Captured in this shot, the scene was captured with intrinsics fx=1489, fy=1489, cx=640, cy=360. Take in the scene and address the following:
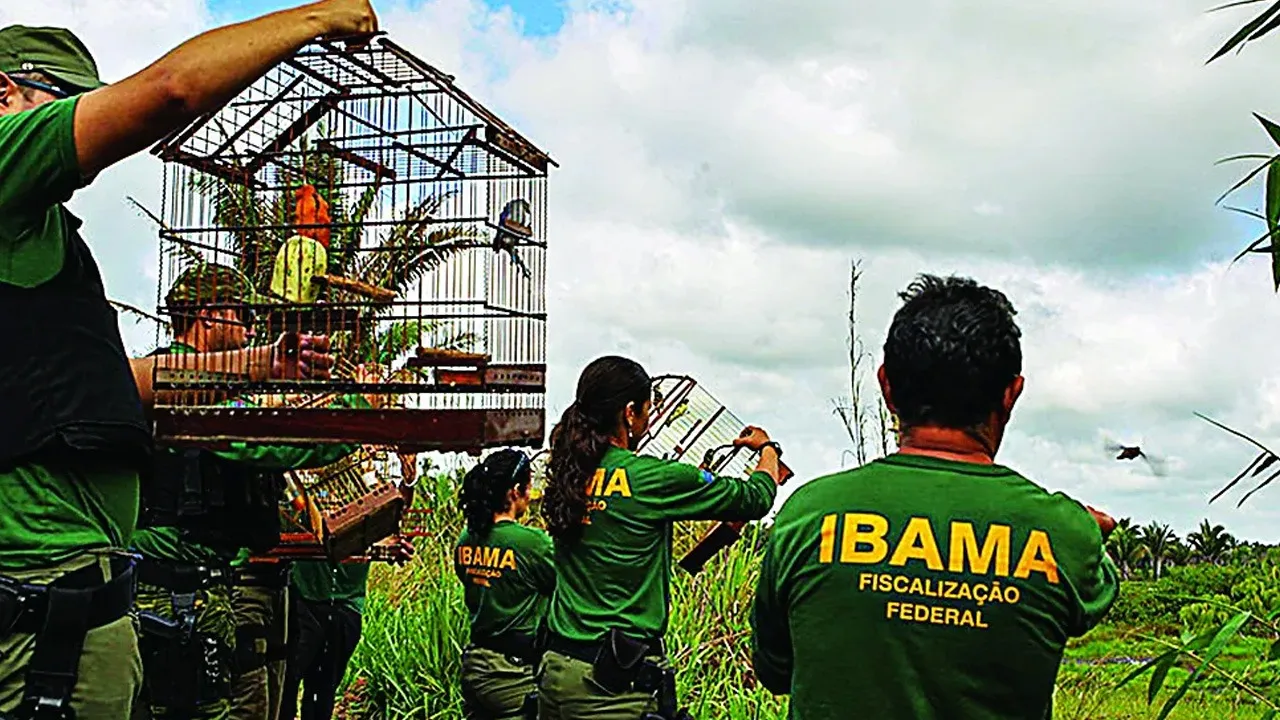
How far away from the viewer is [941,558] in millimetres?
2812

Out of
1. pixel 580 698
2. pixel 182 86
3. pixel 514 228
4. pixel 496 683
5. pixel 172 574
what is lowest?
pixel 496 683

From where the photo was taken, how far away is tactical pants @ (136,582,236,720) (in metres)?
5.98

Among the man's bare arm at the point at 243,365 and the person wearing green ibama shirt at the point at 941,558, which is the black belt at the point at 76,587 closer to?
the person wearing green ibama shirt at the point at 941,558

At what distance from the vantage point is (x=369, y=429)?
511 centimetres

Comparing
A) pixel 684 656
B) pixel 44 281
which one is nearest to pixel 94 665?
pixel 44 281

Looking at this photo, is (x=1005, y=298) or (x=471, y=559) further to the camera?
(x=471, y=559)

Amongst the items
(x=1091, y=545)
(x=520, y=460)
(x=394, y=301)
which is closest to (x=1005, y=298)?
(x=1091, y=545)

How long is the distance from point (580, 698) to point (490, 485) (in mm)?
1766

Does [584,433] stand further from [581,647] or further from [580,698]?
[580,698]

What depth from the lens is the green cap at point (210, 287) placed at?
5723 mm

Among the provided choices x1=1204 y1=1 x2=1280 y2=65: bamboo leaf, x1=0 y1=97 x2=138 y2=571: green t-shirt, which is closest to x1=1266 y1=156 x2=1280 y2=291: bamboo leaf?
x1=1204 y1=1 x2=1280 y2=65: bamboo leaf

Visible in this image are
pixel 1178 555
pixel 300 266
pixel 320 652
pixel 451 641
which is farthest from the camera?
pixel 1178 555

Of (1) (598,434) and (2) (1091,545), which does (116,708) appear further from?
(1) (598,434)

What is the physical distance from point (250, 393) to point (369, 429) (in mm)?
590
